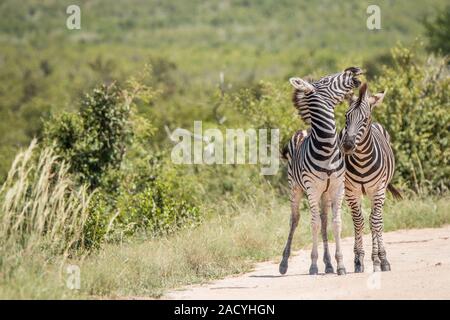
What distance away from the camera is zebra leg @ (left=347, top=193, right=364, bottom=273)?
10148 mm

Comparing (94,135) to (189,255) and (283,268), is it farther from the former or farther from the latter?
(283,268)

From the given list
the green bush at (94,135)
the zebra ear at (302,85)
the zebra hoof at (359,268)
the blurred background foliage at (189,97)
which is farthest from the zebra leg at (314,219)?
the green bush at (94,135)

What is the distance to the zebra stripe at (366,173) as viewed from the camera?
32.4 ft

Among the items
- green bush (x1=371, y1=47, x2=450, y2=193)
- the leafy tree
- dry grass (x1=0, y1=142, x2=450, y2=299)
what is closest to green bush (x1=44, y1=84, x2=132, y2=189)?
dry grass (x1=0, y1=142, x2=450, y2=299)

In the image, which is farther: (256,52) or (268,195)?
(256,52)

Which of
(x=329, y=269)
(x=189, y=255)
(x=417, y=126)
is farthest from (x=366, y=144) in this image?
(x=417, y=126)

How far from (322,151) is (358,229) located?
3.77ft

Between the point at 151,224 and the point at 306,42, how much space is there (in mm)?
67588

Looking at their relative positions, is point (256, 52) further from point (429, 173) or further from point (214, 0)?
point (429, 173)

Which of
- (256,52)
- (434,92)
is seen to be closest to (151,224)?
(434,92)

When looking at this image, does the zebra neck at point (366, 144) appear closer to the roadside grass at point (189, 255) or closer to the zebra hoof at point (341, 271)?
the zebra hoof at point (341, 271)

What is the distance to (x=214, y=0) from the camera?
97.5 m

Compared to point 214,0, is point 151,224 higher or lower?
Result: lower
